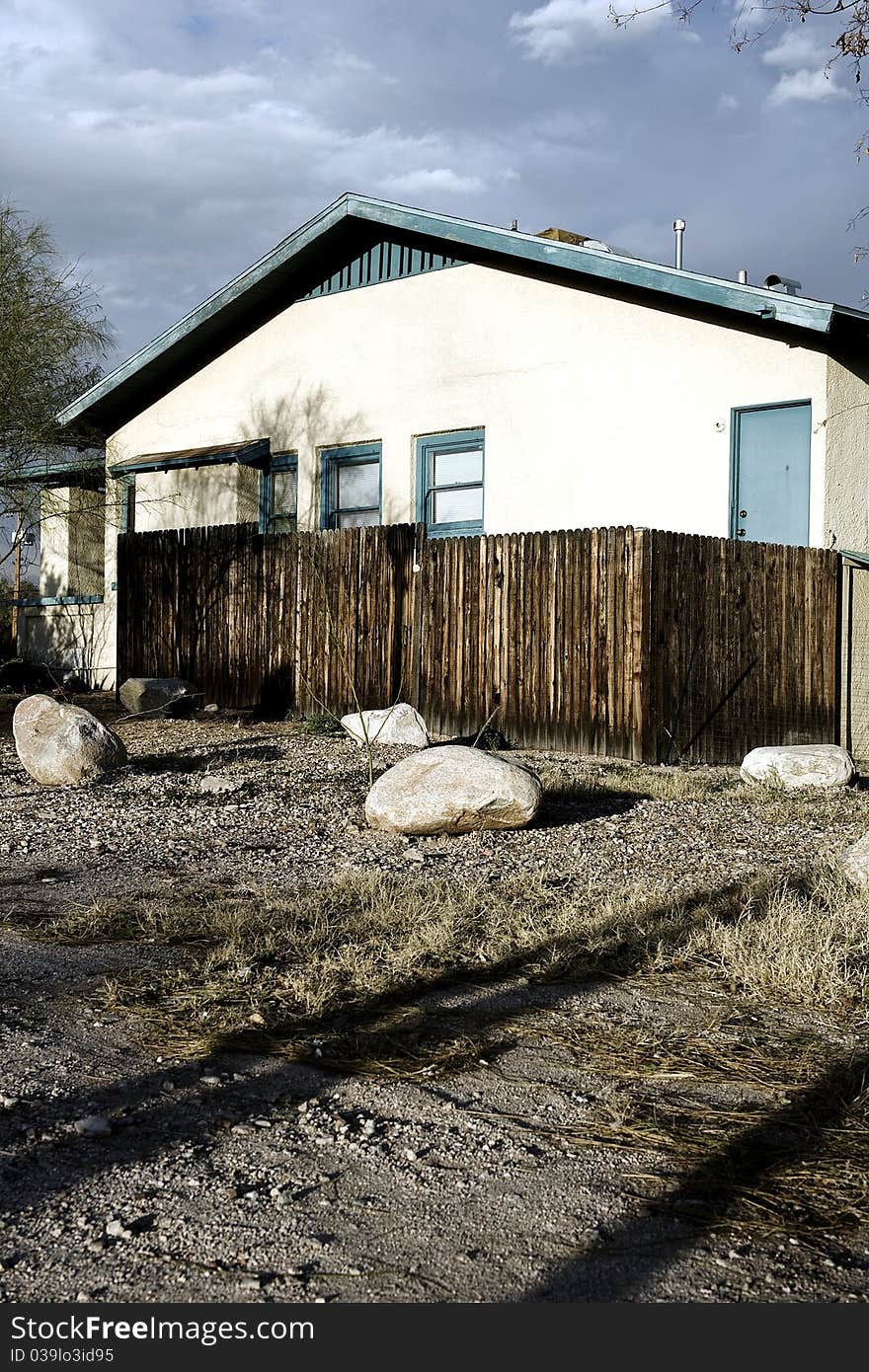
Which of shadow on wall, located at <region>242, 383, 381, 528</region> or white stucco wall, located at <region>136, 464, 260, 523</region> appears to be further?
white stucco wall, located at <region>136, 464, 260, 523</region>

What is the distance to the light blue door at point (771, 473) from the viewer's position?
42.1 feet

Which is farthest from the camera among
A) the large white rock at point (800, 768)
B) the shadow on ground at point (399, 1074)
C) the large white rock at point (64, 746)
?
the large white rock at point (800, 768)

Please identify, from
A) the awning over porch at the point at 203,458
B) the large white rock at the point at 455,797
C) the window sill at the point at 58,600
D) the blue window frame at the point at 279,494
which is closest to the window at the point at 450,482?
the blue window frame at the point at 279,494

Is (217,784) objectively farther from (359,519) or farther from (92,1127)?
(359,519)

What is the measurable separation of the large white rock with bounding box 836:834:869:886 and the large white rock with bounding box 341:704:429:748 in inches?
219

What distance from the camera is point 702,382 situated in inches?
528

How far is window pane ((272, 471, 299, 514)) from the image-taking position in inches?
677

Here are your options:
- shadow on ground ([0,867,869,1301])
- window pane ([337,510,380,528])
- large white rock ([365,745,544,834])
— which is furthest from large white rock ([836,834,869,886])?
window pane ([337,510,380,528])

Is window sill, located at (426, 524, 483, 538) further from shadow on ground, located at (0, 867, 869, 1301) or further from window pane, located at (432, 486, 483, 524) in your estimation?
shadow on ground, located at (0, 867, 869, 1301)

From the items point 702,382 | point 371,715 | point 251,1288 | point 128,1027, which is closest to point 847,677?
point 702,382

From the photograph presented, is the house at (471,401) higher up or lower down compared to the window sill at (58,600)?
higher up

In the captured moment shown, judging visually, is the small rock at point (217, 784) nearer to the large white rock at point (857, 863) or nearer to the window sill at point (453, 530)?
the large white rock at point (857, 863)

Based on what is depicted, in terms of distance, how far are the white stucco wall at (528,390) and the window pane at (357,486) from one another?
0.34 metres

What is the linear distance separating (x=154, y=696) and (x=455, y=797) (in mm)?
7523
